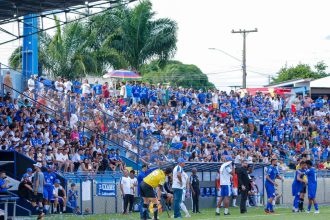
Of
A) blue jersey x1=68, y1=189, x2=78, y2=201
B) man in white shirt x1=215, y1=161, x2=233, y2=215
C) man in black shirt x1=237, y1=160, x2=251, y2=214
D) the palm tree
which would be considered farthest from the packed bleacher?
the palm tree

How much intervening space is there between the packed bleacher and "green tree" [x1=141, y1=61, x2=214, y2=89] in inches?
765

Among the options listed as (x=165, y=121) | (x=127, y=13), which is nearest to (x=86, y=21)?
(x=127, y=13)

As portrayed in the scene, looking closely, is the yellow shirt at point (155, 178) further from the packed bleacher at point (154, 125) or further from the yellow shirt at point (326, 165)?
the yellow shirt at point (326, 165)

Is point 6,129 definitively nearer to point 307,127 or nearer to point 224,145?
point 224,145

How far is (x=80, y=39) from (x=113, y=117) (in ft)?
93.1

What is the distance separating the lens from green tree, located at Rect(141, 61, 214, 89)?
240 ft

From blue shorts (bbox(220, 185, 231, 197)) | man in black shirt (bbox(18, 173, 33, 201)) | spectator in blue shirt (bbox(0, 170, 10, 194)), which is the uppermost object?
spectator in blue shirt (bbox(0, 170, 10, 194))

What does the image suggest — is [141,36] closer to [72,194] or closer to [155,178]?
[72,194]

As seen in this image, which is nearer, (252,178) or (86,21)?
(252,178)

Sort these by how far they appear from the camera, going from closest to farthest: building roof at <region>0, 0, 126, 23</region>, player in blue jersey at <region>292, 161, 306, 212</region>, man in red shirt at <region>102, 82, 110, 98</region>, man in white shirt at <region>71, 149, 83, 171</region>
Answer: player in blue jersey at <region>292, 161, 306, 212</region> → building roof at <region>0, 0, 126, 23</region> → man in white shirt at <region>71, 149, 83, 171</region> → man in red shirt at <region>102, 82, 110, 98</region>

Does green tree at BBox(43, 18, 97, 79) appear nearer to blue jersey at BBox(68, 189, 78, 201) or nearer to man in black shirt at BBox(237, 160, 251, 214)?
blue jersey at BBox(68, 189, 78, 201)

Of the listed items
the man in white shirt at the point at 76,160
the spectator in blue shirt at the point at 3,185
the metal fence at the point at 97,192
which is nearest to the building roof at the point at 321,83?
the man in white shirt at the point at 76,160

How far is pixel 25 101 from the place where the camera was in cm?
3422

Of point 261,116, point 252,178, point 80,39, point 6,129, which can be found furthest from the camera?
A: point 80,39
